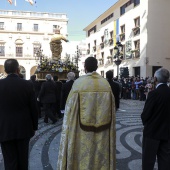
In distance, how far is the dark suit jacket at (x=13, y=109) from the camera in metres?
3.56

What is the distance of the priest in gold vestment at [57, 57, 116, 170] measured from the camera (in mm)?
3301

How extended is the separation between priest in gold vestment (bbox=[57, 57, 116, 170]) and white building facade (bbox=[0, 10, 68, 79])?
4745 cm

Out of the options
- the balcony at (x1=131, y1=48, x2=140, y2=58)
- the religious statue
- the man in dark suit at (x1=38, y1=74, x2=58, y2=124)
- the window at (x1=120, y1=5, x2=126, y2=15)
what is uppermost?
the window at (x1=120, y1=5, x2=126, y2=15)

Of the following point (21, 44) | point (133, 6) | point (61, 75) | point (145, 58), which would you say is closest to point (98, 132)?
point (61, 75)

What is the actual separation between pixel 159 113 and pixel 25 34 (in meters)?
50.7

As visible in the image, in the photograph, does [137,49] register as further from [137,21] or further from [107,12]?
[107,12]

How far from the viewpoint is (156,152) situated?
3850mm

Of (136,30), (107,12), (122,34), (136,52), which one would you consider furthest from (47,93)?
(107,12)

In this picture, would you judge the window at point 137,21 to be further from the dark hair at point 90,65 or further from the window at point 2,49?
the window at point 2,49

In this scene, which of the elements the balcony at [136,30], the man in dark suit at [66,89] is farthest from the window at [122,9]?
the man in dark suit at [66,89]

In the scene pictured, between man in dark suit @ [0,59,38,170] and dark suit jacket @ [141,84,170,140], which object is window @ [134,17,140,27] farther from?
man in dark suit @ [0,59,38,170]

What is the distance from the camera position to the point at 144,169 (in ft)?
13.0

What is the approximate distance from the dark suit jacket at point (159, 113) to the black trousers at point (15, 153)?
1.80 metres

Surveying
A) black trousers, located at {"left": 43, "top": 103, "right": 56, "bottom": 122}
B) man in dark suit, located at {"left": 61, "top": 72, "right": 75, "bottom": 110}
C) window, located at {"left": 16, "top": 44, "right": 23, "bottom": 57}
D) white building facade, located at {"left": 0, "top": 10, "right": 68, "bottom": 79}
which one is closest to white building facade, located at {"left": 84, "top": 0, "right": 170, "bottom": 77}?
black trousers, located at {"left": 43, "top": 103, "right": 56, "bottom": 122}
